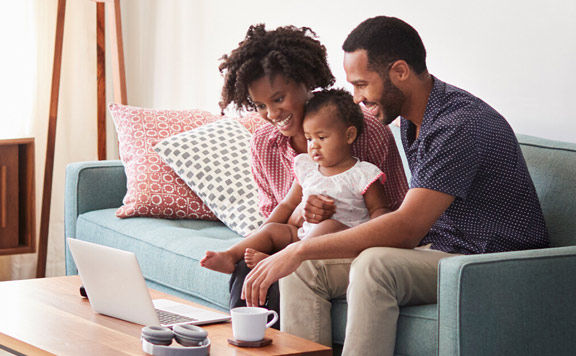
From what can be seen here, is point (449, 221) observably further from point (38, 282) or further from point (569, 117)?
point (38, 282)

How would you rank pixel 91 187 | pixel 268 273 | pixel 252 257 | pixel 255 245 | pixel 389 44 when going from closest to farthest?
pixel 268 273, pixel 389 44, pixel 252 257, pixel 255 245, pixel 91 187

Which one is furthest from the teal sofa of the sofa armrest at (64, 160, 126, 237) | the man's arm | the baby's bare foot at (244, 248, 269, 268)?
the sofa armrest at (64, 160, 126, 237)

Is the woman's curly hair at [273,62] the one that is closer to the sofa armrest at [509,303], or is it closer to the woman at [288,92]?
the woman at [288,92]

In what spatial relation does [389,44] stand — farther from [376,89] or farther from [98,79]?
[98,79]

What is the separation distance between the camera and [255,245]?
2.18 m

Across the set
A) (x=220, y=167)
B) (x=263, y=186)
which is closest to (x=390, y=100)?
(x=263, y=186)

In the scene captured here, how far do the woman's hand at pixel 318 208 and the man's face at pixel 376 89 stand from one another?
27cm

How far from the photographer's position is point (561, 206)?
2057 mm

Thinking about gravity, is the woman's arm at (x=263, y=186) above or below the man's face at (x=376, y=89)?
below

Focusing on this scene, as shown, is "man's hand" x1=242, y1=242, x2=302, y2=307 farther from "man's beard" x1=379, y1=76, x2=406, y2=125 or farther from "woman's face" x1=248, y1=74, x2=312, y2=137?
"woman's face" x1=248, y1=74, x2=312, y2=137

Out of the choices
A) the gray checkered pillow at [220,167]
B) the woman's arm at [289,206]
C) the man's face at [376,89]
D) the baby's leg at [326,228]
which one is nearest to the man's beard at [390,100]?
the man's face at [376,89]

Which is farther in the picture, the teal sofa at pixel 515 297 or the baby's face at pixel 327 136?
the baby's face at pixel 327 136

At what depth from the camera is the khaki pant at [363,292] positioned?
5.78 feet

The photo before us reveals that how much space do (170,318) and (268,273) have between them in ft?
0.81
